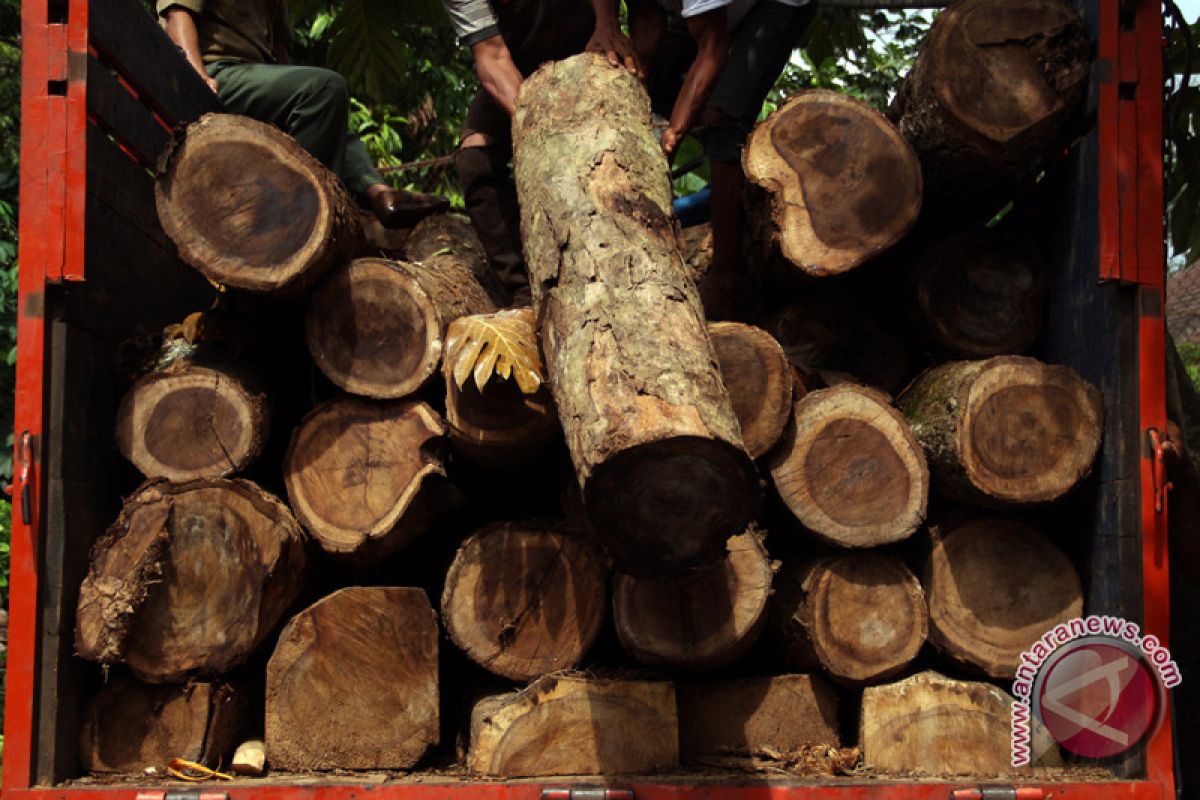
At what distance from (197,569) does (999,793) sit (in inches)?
80.3

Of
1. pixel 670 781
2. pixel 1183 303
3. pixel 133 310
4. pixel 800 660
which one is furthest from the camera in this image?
pixel 1183 303

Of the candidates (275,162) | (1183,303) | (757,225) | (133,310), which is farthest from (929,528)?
(1183,303)

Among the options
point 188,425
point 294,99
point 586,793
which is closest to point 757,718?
point 586,793

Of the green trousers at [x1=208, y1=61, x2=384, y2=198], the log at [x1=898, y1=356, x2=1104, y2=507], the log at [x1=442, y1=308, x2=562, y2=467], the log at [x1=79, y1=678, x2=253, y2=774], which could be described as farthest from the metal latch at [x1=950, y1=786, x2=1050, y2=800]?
the green trousers at [x1=208, y1=61, x2=384, y2=198]

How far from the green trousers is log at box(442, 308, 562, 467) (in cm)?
179

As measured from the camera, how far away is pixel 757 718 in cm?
317

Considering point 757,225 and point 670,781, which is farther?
point 757,225

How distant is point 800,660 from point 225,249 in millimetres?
1897

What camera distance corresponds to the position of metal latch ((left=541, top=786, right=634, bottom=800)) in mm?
2703

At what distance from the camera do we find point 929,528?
3.31 m

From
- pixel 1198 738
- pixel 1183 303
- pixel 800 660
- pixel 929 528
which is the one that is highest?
pixel 1183 303

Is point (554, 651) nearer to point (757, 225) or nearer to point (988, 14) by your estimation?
point (757, 225)

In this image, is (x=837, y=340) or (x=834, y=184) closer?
(x=834, y=184)

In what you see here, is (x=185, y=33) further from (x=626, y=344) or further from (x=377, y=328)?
(x=626, y=344)
